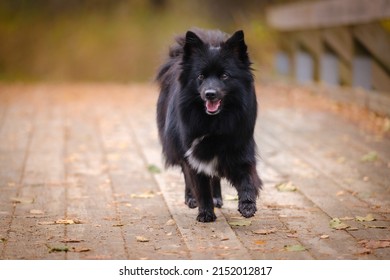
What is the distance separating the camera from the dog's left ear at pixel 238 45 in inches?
174

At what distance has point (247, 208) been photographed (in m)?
4.60

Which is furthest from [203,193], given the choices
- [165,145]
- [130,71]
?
[130,71]

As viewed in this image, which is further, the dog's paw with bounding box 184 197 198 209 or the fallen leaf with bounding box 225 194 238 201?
the fallen leaf with bounding box 225 194 238 201

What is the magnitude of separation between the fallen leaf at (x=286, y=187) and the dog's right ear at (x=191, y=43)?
1673 mm

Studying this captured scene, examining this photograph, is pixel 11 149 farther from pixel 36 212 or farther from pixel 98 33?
pixel 98 33

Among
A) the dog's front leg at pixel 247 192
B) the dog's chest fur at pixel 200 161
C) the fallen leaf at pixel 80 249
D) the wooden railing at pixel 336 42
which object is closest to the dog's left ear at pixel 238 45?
the dog's chest fur at pixel 200 161

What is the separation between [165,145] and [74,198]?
832 mm

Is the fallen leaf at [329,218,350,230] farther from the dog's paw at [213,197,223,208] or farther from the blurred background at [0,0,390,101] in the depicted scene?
the blurred background at [0,0,390,101]

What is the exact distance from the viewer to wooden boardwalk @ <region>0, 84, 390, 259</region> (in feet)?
13.8

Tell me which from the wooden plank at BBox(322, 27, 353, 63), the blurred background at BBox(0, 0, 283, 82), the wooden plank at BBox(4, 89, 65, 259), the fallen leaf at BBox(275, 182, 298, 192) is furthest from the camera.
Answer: the blurred background at BBox(0, 0, 283, 82)

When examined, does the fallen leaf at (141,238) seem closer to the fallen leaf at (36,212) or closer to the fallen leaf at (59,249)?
the fallen leaf at (59,249)

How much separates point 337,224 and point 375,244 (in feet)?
1.63

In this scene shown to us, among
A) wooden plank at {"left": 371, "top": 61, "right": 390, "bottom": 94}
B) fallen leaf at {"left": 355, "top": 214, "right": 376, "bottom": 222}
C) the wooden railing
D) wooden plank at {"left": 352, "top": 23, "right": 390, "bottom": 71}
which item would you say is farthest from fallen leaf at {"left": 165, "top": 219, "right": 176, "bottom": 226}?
wooden plank at {"left": 371, "top": 61, "right": 390, "bottom": 94}

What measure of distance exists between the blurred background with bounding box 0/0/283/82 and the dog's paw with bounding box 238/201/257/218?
1049cm
